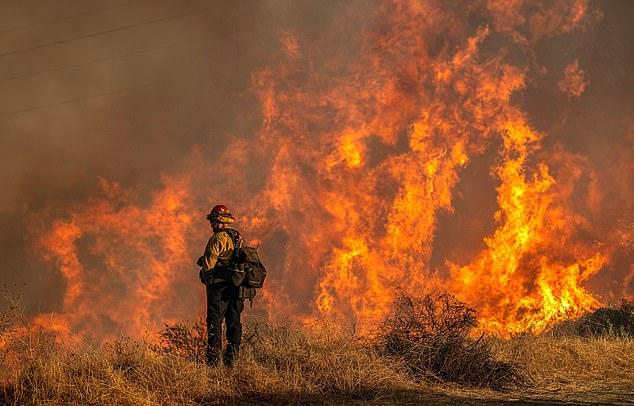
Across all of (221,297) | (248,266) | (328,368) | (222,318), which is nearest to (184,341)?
(222,318)

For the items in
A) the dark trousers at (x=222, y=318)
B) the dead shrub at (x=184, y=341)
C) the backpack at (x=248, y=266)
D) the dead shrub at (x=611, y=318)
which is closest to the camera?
the dark trousers at (x=222, y=318)

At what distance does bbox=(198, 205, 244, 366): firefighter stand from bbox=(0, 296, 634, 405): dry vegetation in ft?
0.85

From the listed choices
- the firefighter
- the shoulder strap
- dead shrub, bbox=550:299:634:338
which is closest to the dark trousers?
the firefighter

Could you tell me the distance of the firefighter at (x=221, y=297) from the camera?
739 cm

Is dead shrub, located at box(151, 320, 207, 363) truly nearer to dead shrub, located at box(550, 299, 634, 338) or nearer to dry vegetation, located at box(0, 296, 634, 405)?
dry vegetation, located at box(0, 296, 634, 405)

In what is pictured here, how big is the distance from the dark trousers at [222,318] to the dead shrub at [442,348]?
7.44 feet

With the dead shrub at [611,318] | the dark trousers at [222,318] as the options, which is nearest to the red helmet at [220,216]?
the dark trousers at [222,318]

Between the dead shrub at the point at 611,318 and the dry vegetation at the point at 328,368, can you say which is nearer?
the dry vegetation at the point at 328,368

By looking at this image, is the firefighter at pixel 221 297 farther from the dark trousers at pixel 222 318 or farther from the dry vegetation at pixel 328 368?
the dry vegetation at pixel 328 368

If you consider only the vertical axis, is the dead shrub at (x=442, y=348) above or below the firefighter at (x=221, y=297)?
below

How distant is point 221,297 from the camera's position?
767 centimetres

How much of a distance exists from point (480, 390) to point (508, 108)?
18.5 m

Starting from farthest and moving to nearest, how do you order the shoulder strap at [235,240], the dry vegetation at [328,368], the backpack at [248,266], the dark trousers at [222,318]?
the shoulder strap at [235,240] < the backpack at [248,266] < the dark trousers at [222,318] < the dry vegetation at [328,368]

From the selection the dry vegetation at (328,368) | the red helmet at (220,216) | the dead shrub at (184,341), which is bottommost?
the dry vegetation at (328,368)
